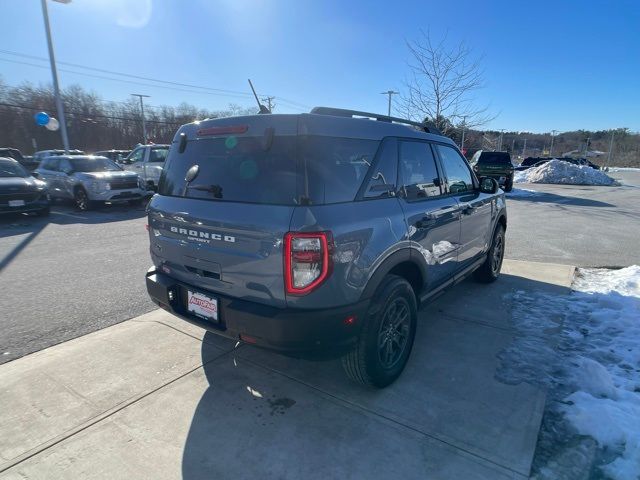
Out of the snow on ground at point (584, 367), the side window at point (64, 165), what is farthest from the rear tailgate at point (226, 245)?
the side window at point (64, 165)

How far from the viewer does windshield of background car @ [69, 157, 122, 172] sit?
12125 mm

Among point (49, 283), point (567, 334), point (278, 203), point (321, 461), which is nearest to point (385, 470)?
point (321, 461)

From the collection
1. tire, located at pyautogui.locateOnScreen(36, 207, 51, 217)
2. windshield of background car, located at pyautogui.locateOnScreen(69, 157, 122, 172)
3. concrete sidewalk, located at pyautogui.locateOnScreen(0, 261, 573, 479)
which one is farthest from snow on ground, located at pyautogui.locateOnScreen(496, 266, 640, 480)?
windshield of background car, located at pyautogui.locateOnScreen(69, 157, 122, 172)

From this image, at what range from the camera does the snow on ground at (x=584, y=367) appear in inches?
86.8

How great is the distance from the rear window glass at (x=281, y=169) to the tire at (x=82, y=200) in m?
10.9

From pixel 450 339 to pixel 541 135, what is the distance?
11801 cm

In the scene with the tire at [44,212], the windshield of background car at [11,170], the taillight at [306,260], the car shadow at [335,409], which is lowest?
the car shadow at [335,409]

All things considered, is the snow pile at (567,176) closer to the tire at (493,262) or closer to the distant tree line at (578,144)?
the distant tree line at (578,144)

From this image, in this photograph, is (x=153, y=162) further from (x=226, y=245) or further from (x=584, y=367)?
(x=584, y=367)

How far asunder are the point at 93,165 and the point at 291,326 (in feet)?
42.4

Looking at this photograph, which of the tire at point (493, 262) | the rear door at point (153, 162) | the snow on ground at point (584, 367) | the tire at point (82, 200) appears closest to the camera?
the snow on ground at point (584, 367)

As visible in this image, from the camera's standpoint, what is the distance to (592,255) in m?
6.89

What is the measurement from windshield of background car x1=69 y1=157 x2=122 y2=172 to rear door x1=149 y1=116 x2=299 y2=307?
37.4ft

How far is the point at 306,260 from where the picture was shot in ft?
7.02
